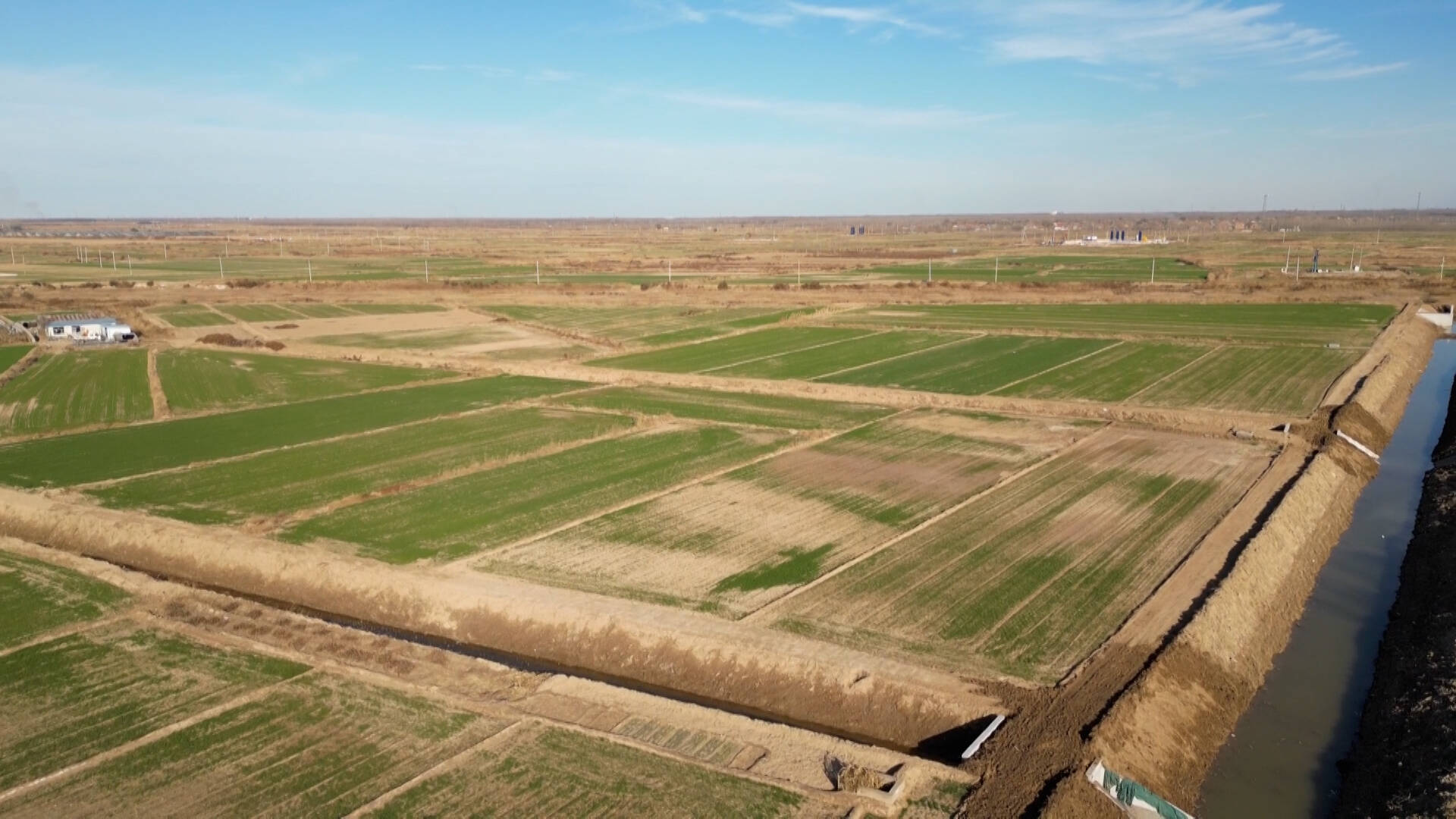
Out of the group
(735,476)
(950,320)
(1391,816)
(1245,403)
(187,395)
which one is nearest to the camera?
(1391,816)

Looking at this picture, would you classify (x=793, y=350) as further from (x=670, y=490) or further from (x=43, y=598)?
(x=43, y=598)

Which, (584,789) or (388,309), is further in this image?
(388,309)


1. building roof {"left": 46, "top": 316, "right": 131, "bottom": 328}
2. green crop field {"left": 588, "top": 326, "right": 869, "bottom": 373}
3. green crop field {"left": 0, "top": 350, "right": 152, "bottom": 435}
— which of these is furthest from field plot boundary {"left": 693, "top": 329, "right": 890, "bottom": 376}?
building roof {"left": 46, "top": 316, "right": 131, "bottom": 328}

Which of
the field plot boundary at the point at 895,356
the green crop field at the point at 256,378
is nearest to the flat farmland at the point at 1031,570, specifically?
the field plot boundary at the point at 895,356

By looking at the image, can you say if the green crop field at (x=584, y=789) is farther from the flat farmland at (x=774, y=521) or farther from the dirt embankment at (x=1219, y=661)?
the flat farmland at (x=774, y=521)

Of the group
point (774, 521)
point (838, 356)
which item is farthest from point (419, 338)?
point (774, 521)

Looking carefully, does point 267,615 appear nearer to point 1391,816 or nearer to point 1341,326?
point 1391,816

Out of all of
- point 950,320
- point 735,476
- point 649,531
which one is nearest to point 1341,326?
point 950,320
